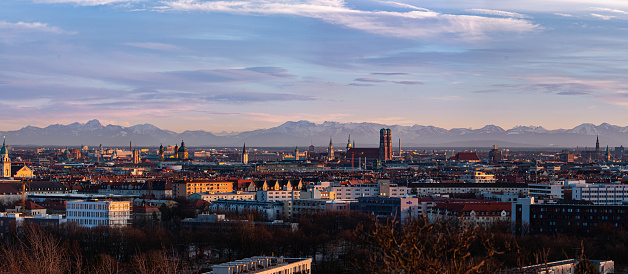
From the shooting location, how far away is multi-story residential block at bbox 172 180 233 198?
99125 millimetres

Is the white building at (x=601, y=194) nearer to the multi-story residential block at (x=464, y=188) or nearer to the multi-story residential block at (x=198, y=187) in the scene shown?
the multi-story residential block at (x=464, y=188)

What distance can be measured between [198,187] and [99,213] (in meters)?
40.3

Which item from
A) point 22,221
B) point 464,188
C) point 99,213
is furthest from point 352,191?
point 22,221

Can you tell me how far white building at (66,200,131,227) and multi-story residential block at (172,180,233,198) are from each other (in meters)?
33.7

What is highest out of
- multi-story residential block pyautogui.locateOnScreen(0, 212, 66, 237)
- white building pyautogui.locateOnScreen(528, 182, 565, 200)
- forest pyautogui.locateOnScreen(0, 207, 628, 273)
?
white building pyautogui.locateOnScreen(528, 182, 565, 200)

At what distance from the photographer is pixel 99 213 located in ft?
204

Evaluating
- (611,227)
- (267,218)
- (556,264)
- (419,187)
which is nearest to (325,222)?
(267,218)

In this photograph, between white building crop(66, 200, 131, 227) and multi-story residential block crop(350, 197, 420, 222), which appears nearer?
white building crop(66, 200, 131, 227)

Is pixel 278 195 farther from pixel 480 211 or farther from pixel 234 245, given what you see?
pixel 234 245

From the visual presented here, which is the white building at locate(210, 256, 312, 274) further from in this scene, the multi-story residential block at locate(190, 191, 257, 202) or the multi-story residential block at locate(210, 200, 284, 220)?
the multi-story residential block at locate(190, 191, 257, 202)

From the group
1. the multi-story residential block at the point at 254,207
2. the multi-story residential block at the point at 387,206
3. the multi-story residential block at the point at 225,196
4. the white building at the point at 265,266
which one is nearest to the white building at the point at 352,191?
the multi-story residential block at the point at 225,196

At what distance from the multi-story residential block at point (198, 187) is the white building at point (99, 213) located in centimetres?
3366

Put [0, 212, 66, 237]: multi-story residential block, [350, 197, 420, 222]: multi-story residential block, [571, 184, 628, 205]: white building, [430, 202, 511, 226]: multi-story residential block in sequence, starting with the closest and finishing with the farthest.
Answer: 1. [0, 212, 66, 237]: multi-story residential block
2. [430, 202, 511, 226]: multi-story residential block
3. [350, 197, 420, 222]: multi-story residential block
4. [571, 184, 628, 205]: white building

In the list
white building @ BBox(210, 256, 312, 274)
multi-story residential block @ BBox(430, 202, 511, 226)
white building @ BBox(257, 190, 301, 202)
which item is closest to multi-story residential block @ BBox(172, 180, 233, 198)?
white building @ BBox(257, 190, 301, 202)
